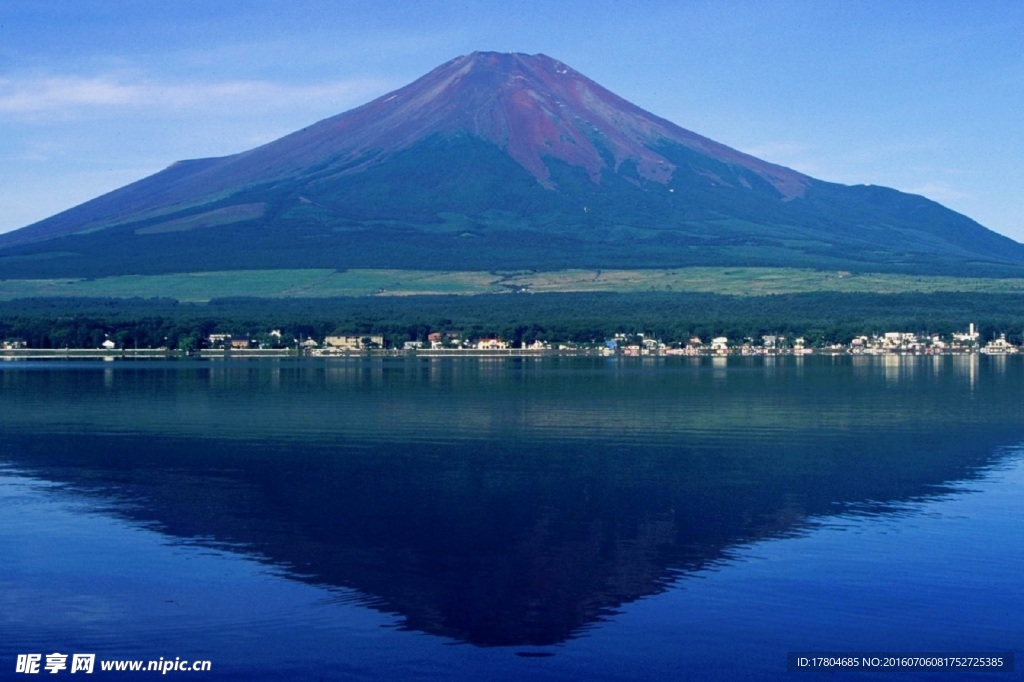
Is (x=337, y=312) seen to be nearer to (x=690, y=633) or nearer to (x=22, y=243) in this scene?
(x=22, y=243)

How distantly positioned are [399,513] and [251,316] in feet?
290

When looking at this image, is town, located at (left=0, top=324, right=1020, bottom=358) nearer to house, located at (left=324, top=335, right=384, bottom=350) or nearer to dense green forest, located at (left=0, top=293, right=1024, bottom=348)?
house, located at (left=324, top=335, right=384, bottom=350)

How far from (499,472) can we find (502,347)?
224 ft

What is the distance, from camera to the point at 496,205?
14875cm

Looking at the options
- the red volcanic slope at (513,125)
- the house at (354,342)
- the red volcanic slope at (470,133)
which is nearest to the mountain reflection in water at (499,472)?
the house at (354,342)

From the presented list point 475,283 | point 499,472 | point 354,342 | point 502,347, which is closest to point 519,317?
point 502,347

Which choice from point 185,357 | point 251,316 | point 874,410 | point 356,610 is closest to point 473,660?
point 356,610

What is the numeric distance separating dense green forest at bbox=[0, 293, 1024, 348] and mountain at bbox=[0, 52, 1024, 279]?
53.4 feet

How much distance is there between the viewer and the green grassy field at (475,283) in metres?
119

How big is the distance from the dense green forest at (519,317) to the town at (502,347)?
2.41 feet

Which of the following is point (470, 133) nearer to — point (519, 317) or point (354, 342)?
point (519, 317)

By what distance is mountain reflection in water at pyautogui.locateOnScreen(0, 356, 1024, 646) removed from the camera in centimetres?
1391

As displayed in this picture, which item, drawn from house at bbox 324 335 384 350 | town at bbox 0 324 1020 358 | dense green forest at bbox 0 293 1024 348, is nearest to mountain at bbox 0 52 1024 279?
dense green forest at bbox 0 293 1024 348

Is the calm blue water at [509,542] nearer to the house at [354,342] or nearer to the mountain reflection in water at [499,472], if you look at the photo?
the mountain reflection in water at [499,472]
